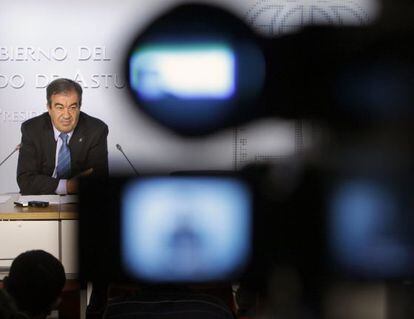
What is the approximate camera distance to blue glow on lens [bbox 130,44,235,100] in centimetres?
453

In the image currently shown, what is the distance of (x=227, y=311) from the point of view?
190 centimetres

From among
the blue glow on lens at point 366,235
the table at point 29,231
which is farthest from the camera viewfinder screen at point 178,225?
the table at point 29,231

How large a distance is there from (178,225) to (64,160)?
2917 mm

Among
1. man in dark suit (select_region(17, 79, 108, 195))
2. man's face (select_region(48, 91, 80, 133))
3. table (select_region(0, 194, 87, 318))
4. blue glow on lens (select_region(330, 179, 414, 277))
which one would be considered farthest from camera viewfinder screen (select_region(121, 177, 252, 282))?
man's face (select_region(48, 91, 80, 133))

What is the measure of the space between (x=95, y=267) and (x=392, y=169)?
93 centimetres

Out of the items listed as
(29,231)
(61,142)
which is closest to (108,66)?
(61,142)

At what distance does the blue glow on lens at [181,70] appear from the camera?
4531 millimetres

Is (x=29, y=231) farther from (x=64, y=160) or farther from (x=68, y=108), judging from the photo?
(x=68, y=108)

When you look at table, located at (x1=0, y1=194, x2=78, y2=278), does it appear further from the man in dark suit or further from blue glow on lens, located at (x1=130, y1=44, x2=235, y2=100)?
blue glow on lens, located at (x1=130, y1=44, x2=235, y2=100)

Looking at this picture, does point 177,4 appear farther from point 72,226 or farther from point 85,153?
point 72,226

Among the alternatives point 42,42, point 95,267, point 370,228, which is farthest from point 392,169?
point 42,42

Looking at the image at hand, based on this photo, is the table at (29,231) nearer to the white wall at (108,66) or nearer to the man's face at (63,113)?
the white wall at (108,66)

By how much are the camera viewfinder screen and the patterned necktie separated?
285 cm

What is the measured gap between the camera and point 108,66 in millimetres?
4488
